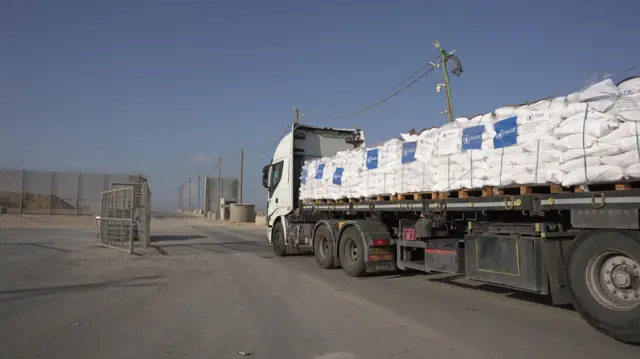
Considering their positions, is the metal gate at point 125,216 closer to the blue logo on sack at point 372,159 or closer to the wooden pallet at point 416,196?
the blue logo on sack at point 372,159

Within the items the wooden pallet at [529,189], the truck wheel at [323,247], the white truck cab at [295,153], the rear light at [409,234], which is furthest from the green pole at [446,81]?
the wooden pallet at [529,189]

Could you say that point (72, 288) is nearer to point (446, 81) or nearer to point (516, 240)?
point (516, 240)

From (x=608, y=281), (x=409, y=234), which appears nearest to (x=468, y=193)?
(x=409, y=234)

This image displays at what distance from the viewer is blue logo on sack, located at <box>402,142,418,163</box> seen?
361 inches

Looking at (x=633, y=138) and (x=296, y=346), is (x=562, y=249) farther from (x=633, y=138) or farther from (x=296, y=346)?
(x=296, y=346)

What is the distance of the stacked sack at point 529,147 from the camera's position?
5.52 meters

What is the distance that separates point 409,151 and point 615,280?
4.47 m

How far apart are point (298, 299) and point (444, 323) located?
2.72 metres

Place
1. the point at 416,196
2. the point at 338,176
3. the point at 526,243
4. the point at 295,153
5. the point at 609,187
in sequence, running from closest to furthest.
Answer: the point at 609,187, the point at 526,243, the point at 416,196, the point at 338,176, the point at 295,153

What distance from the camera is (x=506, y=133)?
7.02 meters

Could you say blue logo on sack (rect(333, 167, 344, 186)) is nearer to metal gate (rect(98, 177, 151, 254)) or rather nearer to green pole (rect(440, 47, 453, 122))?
metal gate (rect(98, 177, 151, 254))

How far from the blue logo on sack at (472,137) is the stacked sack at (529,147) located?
0.02 m

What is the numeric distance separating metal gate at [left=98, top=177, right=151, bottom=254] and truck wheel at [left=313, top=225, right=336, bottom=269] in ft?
20.4

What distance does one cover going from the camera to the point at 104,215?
59.3ft
